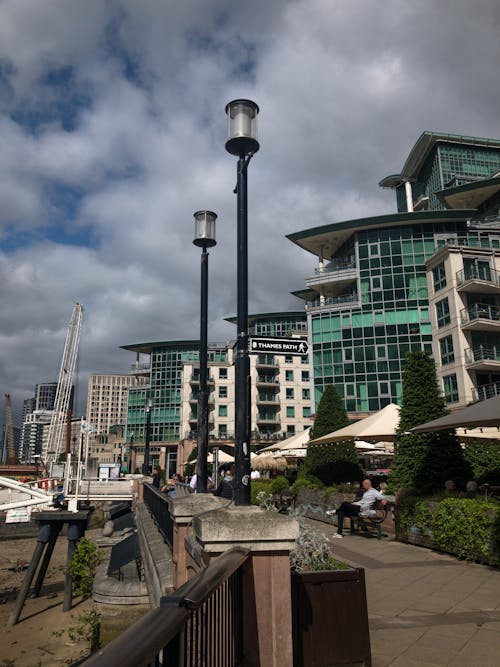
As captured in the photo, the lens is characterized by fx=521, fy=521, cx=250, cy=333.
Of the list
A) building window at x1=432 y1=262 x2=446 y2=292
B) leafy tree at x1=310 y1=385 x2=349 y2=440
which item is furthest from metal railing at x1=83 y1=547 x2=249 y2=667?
building window at x1=432 y1=262 x2=446 y2=292

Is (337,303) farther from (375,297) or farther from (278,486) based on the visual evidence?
(278,486)

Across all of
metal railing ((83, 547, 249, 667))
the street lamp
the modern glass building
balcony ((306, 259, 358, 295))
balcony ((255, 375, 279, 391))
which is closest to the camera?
metal railing ((83, 547, 249, 667))

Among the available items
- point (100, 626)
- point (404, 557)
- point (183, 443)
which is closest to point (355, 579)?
point (100, 626)

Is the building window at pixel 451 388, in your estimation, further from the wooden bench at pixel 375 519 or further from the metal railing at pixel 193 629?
the metal railing at pixel 193 629

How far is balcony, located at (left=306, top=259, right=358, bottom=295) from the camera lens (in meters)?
50.7

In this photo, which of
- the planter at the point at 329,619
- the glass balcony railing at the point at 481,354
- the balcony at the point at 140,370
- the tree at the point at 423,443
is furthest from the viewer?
the balcony at the point at 140,370

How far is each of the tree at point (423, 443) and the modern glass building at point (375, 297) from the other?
3116 centimetres

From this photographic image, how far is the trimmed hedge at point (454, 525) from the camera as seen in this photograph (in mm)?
8633

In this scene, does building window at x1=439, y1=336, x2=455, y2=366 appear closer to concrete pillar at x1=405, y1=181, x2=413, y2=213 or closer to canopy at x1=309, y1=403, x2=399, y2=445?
canopy at x1=309, y1=403, x2=399, y2=445

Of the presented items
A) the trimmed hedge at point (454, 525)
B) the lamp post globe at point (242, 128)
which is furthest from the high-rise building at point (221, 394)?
the lamp post globe at point (242, 128)

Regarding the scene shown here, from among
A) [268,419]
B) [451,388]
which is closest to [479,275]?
[451,388]

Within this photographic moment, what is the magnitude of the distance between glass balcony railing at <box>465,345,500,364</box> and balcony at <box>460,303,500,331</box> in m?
1.50

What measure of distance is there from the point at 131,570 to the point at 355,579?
24.8 ft

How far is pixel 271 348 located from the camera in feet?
20.0
